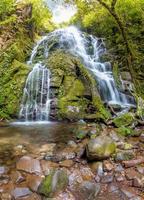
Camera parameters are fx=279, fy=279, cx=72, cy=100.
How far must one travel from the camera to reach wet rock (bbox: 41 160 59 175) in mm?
5299

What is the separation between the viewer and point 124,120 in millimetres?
8602

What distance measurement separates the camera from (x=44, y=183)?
15.0 feet

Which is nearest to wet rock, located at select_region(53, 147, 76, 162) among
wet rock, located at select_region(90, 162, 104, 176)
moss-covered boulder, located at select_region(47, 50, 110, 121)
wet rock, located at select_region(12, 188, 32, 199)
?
wet rock, located at select_region(90, 162, 104, 176)

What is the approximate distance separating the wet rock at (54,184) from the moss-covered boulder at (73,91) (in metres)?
4.63

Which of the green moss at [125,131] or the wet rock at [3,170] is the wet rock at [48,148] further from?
the green moss at [125,131]

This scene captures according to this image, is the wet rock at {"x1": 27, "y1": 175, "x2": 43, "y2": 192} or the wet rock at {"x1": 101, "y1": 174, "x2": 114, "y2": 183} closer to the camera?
the wet rock at {"x1": 27, "y1": 175, "x2": 43, "y2": 192}

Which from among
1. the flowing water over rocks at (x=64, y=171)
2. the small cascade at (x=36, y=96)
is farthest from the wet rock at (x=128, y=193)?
the small cascade at (x=36, y=96)

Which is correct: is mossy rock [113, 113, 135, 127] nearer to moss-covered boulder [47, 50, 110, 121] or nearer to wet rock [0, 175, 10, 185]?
moss-covered boulder [47, 50, 110, 121]

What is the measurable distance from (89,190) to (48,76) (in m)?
7.18

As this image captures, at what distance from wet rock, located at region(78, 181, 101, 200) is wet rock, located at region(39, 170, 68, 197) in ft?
1.00

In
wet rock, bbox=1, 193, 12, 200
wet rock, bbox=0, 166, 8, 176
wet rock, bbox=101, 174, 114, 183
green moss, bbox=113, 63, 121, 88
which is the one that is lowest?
wet rock, bbox=1, 193, 12, 200

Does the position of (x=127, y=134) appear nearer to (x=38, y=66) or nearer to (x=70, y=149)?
(x=70, y=149)

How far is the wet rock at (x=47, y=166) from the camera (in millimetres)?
5299

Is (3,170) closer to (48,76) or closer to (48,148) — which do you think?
(48,148)
